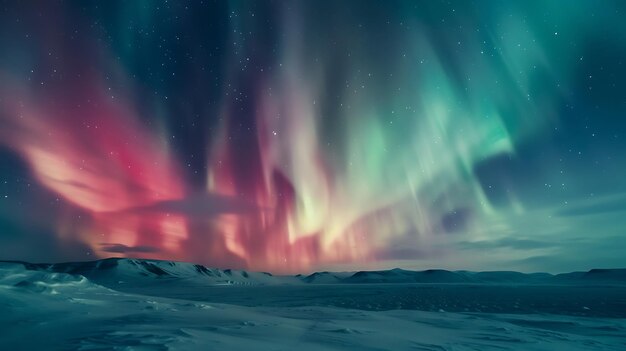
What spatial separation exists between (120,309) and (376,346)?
10495 mm

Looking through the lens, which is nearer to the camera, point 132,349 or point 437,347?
point 132,349

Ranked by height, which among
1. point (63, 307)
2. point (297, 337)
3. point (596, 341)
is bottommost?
point (596, 341)

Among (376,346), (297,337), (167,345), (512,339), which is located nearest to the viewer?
(167,345)

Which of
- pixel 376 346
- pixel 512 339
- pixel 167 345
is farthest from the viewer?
pixel 512 339

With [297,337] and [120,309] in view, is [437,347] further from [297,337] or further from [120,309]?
[120,309]

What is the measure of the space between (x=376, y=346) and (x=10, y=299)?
13470 millimetres

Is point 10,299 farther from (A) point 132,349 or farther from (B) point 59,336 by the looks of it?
(A) point 132,349

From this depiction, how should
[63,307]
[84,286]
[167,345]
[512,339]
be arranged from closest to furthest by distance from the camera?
[167,345] → [512,339] → [63,307] → [84,286]

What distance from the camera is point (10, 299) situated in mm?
12727

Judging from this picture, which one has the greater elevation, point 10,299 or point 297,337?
point 10,299

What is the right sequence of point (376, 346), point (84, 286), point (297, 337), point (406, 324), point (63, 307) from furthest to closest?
point (84, 286) → point (406, 324) → point (63, 307) → point (297, 337) → point (376, 346)

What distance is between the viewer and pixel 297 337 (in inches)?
412

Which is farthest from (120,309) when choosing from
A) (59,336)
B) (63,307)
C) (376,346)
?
(376,346)

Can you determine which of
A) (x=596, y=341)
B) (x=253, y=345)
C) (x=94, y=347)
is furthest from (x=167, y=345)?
(x=596, y=341)
